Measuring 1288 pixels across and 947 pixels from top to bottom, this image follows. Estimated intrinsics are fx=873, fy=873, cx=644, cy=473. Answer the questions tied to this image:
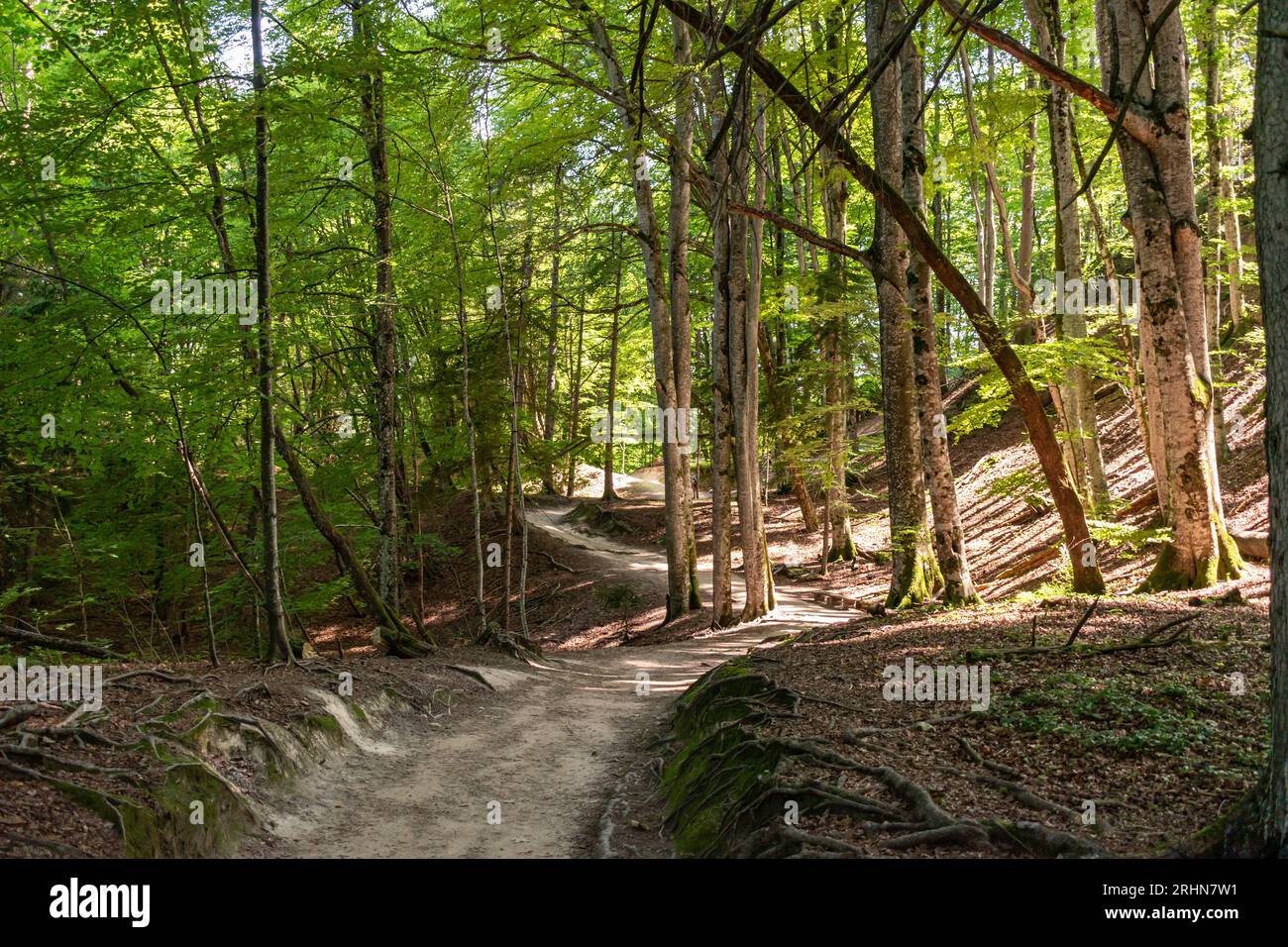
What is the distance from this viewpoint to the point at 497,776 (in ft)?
27.7

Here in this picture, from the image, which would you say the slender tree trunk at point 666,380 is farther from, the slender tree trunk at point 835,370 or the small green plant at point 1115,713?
the small green plant at point 1115,713

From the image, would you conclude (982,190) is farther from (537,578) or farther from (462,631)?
(462,631)

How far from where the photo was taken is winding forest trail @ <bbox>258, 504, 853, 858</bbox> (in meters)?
6.59

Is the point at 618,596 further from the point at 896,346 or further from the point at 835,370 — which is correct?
the point at 896,346

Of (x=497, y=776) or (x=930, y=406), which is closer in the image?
(x=497, y=776)

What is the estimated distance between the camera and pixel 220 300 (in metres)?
10.0

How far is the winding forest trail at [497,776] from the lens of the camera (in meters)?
6.59

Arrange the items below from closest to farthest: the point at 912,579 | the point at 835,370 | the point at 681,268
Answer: the point at 912,579, the point at 681,268, the point at 835,370

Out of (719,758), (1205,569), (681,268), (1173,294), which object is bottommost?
(719,758)

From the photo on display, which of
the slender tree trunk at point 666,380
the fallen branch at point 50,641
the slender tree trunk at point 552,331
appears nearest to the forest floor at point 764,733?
the fallen branch at point 50,641

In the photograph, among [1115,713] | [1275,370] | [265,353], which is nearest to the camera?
[1275,370]

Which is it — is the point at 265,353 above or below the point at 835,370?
below

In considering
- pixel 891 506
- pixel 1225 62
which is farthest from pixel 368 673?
pixel 1225 62

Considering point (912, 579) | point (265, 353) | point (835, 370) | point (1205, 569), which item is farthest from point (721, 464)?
point (265, 353)
